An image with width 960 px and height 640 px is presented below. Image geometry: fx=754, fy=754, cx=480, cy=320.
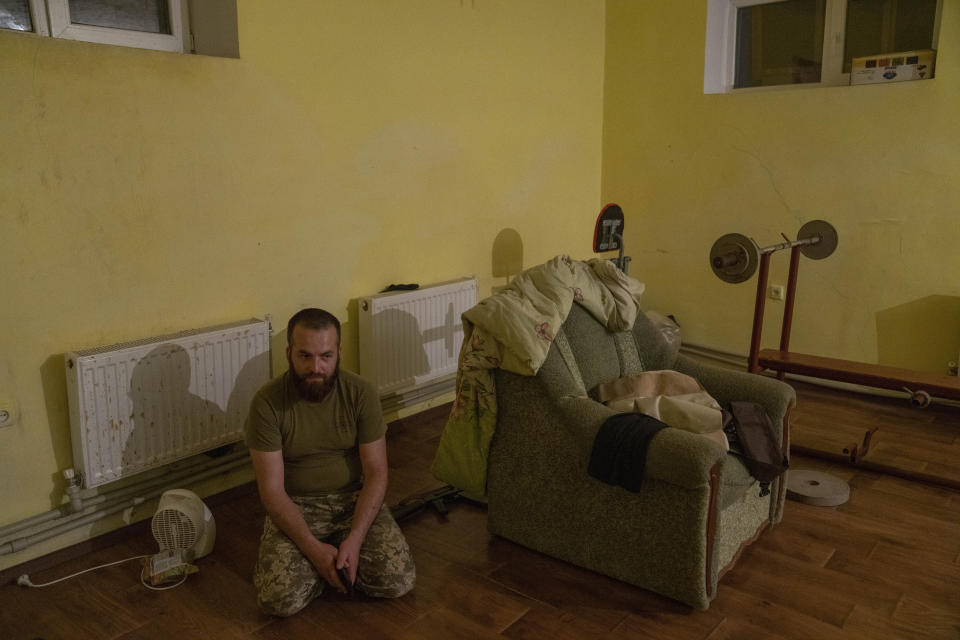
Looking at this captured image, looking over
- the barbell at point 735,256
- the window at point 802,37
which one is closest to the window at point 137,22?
the barbell at point 735,256

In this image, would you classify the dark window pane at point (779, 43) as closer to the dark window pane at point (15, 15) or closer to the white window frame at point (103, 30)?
the white window frame at point (103, 30)

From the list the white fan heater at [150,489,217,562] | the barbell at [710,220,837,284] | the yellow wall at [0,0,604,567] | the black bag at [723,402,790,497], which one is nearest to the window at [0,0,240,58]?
the yellow wall at [0,0,604,567]

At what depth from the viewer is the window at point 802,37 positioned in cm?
418

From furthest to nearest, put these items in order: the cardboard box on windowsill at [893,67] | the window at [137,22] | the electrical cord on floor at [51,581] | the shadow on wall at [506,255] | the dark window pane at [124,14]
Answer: the shadow on wall at [506,255]
the cardboard box on windowsill at [893,67]
the dark window pane at [124,14]
the window at [137,22]
the electrical cord on floor at [51,581]

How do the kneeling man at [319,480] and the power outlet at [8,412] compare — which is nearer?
the kneeling man at [319,480]

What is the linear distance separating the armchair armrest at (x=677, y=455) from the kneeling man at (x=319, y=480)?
0.73 m


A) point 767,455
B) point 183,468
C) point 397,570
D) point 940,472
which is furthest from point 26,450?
point 940,472

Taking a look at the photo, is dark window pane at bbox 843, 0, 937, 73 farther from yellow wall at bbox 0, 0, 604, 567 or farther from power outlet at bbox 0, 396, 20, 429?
power outlet at bbox 0, 396, 20, 429

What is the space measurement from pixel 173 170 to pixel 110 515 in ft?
4.31

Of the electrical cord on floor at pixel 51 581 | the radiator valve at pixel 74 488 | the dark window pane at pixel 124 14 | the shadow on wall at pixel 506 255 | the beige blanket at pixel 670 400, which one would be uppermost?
the dark window pane at pixel 124 14

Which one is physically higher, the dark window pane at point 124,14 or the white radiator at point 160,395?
the dark window pane at point 124,14

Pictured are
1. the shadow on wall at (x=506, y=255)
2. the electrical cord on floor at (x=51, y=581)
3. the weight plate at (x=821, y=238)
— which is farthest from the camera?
the shadow on wall at (x=506, y=255)

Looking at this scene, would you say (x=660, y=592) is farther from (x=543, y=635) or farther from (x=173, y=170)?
(x=173, y=170)

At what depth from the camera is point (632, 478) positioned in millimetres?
2326
